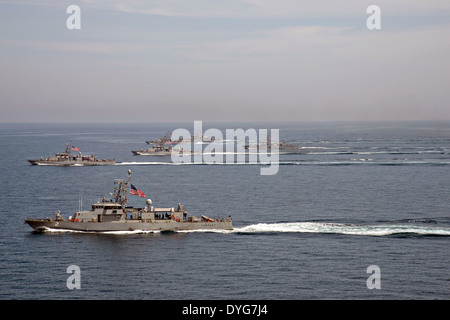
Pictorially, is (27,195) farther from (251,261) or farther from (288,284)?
(288,284)

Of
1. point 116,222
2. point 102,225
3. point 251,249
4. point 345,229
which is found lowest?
point 251,249

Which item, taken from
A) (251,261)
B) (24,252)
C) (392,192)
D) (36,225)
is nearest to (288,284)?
(251,261)

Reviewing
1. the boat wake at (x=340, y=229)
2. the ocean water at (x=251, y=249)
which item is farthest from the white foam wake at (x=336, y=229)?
the ocean water at (x=251, y=249)

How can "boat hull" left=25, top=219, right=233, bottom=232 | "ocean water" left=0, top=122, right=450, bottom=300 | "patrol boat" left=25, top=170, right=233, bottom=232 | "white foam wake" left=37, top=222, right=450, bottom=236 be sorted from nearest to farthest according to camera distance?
"ocean water" left=0, top=122, right=450, bottom=300 < "white foam wake" left=37, top=222, right=450, bottom=236 < "boat hull" left=25, top=219, right=233, bottom=232 < "patrol boat" left=25, top=170, right=233, bottom=232

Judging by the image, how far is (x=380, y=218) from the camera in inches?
→ 4493

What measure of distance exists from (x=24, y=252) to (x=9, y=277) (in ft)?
41.5

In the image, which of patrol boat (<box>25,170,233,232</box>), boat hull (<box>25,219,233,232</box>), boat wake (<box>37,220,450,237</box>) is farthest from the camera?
patrol boat (<box>25,170,233,232</box>)

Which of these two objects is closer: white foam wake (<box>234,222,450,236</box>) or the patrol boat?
white foam wake (<box>234,222,450,236</box>)

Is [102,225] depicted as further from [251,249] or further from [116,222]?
[251,249]

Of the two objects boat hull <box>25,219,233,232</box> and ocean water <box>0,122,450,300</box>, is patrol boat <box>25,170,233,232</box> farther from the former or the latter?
ocean water <box>0,122,450,300</box>

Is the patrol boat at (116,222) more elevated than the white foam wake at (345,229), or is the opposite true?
the patrol boat at (116,222)

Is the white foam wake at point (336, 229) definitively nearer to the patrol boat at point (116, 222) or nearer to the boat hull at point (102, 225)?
the boat hull at point (102, 225)

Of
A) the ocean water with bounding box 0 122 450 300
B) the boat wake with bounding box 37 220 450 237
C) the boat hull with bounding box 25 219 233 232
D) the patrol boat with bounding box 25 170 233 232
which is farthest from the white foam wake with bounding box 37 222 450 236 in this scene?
the patrol boat with bounding box 25 170 233 232

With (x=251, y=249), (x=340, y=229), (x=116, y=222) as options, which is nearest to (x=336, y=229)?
(x=340, y=229)
